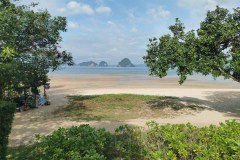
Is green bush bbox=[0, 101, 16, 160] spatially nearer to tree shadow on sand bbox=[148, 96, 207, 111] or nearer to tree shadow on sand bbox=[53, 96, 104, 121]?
tree shadow on sand bbox=[53, 96, 104, 121]

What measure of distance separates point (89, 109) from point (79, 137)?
16.7 meters

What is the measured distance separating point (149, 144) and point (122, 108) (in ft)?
52.0

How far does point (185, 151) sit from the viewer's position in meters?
6.86

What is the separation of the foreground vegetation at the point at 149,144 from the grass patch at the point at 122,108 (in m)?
11.4

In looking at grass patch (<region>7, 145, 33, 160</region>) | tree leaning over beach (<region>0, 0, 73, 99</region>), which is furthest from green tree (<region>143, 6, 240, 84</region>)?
grass patch (<region>7, 145, 33, 160</region>)

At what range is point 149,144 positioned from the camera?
874 cm

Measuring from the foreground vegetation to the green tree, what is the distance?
12.4 meters

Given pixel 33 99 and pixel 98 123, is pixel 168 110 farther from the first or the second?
pixel 33 99

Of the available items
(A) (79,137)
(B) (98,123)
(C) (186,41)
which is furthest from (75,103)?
(A) (79,137)

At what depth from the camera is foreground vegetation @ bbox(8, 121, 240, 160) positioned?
6.71m

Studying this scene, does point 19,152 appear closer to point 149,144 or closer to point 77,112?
point 149,144

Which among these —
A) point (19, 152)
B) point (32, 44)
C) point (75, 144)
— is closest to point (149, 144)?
point (75, 144)

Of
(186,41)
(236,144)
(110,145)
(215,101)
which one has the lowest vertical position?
(215,101)

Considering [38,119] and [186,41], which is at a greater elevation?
[186,41]
